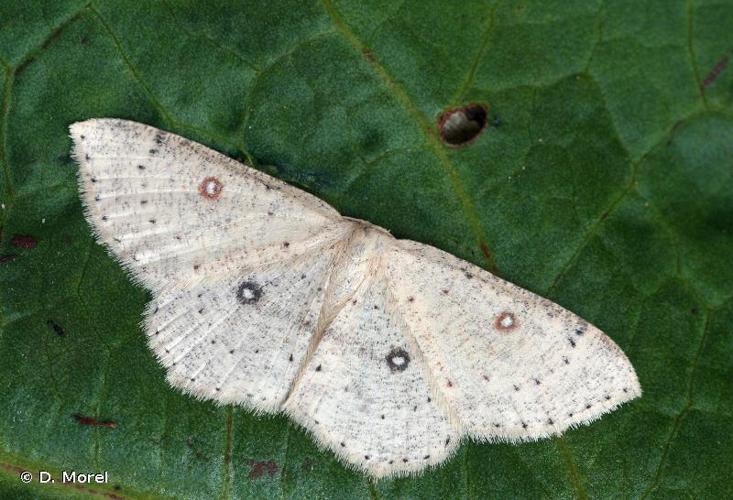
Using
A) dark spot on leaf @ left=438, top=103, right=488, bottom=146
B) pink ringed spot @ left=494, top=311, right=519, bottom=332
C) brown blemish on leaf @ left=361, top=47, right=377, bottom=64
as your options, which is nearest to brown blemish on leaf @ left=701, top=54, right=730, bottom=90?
dark spot on leaf @ left=438, top=103, right=488, bottom=146

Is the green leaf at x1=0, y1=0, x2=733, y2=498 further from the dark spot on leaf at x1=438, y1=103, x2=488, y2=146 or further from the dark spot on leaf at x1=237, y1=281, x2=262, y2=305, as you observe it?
the dark spot on leaf at x1=237, y1=281, x2=262, y2=305

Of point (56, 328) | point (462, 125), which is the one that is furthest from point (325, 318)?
point (56, 328)

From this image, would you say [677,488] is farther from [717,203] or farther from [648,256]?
[717,203]

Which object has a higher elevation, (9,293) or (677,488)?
(9,293)

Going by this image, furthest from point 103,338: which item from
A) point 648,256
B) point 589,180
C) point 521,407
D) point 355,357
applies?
point 648,256

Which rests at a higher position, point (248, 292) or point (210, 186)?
point (210, 186)

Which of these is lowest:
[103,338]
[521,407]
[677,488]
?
[677,488]

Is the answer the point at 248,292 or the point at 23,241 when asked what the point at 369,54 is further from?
the point at 23,241
